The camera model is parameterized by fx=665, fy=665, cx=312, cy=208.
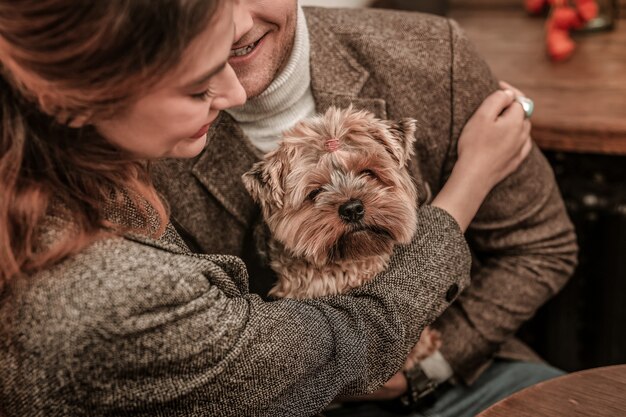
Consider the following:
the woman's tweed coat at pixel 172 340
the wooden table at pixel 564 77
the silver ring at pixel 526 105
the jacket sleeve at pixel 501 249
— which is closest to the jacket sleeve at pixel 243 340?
the woman's tweed coat at pixel 172 340

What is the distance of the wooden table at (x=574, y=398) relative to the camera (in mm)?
1044

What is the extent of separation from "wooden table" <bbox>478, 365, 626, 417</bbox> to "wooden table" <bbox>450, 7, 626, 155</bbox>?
0.86 metres

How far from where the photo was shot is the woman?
2.79 ft

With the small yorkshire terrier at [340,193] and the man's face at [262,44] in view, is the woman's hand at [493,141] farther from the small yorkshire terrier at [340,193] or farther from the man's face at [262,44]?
the man's face at [262,44]

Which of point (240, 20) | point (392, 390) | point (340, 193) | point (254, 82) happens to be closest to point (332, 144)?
point (340, 193)

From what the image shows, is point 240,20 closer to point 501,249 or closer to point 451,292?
point 451,292

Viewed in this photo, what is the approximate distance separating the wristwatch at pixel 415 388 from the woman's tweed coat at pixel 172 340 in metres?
0.30

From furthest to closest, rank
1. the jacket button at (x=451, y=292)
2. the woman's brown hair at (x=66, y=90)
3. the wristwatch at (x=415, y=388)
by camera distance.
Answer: the wristwatch at (x=415, y=388) < the jacket button at (x=451, y=292) < the woman's brown hair at (x=66, y=90)

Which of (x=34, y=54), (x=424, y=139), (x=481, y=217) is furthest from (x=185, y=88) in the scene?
(x=481, y=217)

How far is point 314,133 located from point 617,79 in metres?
1.11

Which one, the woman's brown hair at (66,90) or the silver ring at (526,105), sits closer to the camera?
the woman's brown hair at (66,90)

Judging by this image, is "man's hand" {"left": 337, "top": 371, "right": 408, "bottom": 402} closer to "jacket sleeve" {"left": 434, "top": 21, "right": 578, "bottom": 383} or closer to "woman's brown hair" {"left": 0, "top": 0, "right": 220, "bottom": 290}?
"jacket sleeve" {"left": 434, "top": 21, "right": 578, "bottom": 383}

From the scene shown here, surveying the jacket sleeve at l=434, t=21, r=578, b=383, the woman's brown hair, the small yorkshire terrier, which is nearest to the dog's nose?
the small yorkshire terrier

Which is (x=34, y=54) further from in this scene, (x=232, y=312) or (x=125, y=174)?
(x=232, y=312)
